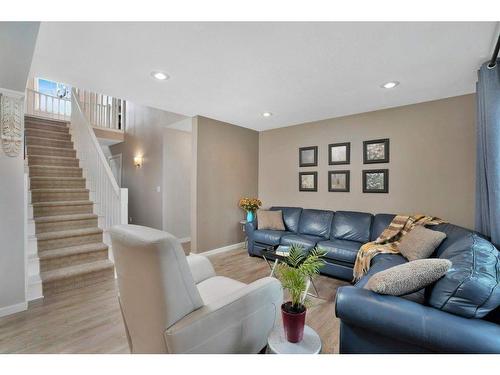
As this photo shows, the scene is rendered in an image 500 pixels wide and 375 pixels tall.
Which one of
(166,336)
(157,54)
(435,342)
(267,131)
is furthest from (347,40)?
(267,131)

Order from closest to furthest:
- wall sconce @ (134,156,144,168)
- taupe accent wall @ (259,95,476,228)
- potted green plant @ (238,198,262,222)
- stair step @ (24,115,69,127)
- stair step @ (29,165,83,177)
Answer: taupe accent wall @ (259,95,476,228)
stair step @ (29,165,83,177)
potted green plant @ (238,198,262,222)
stair step @ (24,115,69,127)
wall sconce @ (134,156,144,168)

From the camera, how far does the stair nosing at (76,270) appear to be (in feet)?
8.84

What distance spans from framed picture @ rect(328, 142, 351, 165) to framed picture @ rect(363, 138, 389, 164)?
0.26 meters

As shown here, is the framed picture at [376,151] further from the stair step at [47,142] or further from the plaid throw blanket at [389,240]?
the stair step at [47,142]

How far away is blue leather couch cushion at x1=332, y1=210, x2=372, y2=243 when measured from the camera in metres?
3.38

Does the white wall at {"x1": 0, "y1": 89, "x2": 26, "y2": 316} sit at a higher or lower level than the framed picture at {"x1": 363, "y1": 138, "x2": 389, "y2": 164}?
lower

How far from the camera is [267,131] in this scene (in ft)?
16.5

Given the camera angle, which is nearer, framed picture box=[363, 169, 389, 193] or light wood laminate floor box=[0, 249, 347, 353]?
light wood laminate floor box=[0, 249, 347, 353]

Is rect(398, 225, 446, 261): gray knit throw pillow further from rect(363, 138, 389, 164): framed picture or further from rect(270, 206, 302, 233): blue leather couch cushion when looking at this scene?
rect(270, 206, 302, 233): blue leather couch cushion

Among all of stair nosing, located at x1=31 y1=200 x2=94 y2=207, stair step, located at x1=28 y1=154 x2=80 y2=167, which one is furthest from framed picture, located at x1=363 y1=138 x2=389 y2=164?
stair step, located at x1=28 y1=154 x2=80 y2=167

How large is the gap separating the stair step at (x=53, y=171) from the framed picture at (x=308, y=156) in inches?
159

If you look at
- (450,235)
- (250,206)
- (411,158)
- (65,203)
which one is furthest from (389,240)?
(65,203)
